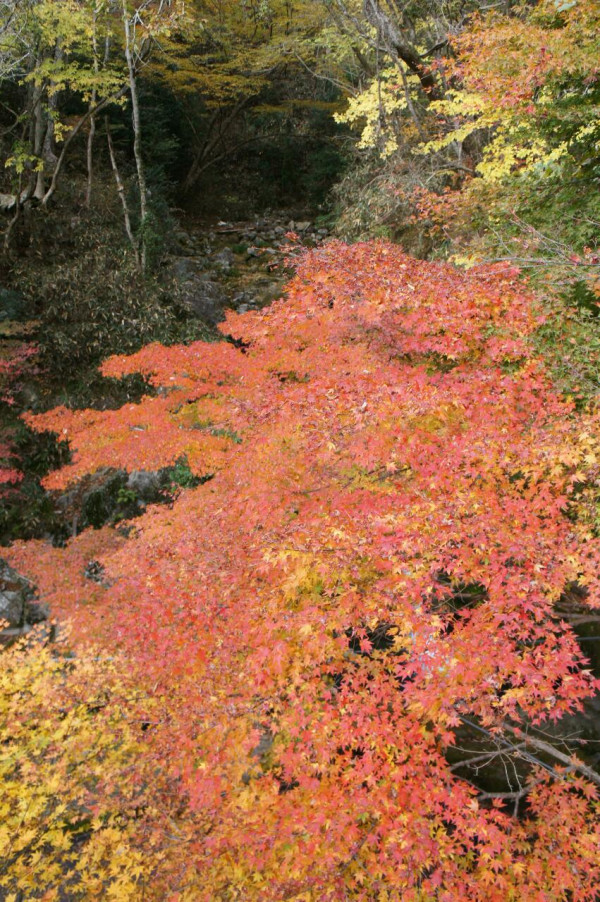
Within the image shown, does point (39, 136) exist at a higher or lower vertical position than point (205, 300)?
higher

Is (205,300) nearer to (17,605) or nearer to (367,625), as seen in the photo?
(17,605)

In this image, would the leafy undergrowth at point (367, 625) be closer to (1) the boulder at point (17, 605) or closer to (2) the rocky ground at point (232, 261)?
(1) the boulder at point (17, 605)

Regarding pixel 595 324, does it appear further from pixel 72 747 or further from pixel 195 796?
pixel 72 747

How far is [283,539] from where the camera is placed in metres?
6.10

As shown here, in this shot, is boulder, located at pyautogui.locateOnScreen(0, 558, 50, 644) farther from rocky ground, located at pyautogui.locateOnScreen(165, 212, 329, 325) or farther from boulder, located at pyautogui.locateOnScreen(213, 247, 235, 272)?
boulder, located at pyautogui.locateOnScreen(213, 247, 235, 272)

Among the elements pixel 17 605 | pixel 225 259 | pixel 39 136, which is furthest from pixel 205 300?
pixel 17 605

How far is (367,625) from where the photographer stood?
5773mm

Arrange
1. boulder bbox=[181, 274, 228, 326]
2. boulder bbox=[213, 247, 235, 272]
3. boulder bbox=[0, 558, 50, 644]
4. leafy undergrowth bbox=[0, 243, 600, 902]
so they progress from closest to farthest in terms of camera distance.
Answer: leafy undergrowth bbox=[0, 243, 600, 902], boulder bbox=[0, 558, 50, 644], boulder bbox=[181, 274, 228, 326], boulder bbox=[213, 247, 235, 272]

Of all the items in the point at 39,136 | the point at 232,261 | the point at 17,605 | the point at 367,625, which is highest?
the point at 39,136

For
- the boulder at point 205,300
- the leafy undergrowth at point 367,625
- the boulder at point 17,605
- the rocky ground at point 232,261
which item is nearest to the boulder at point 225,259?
the rocky ground at point 232,261

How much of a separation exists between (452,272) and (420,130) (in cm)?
822

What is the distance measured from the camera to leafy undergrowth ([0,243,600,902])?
553cm

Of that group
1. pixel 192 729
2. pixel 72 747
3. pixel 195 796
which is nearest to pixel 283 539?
pixel 192 729

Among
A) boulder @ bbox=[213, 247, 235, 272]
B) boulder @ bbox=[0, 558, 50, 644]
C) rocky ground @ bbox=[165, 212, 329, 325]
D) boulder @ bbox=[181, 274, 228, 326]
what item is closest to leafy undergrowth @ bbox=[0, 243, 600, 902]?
boulder @ bbox=[0, 558, 50, 644]
